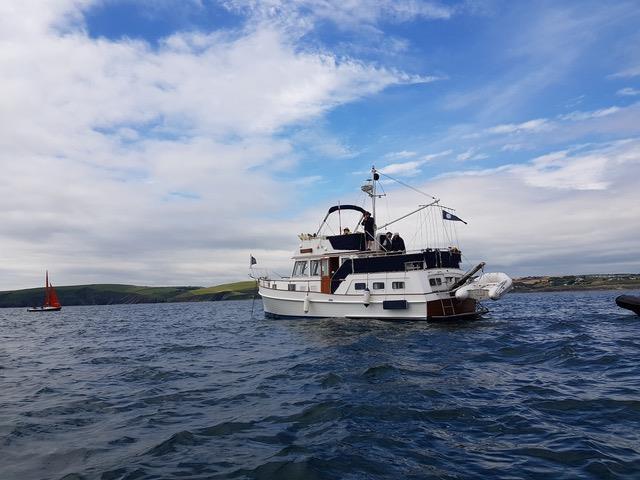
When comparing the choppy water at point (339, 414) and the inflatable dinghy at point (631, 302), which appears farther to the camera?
the inflatable dinghy at point (631, 302)

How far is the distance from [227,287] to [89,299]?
53.5m

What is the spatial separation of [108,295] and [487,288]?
564 ft

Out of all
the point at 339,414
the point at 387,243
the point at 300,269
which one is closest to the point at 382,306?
the point at 387,243

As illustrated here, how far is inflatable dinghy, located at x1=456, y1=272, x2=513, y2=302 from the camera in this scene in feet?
86.0

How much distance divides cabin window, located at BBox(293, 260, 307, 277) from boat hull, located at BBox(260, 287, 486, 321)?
5.48 ft

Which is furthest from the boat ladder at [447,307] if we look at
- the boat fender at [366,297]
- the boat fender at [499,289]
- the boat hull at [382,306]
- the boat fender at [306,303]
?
the boat fender at [306,303]

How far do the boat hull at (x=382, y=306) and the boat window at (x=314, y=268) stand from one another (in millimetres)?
1656

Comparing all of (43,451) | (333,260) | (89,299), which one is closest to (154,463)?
(43,451)

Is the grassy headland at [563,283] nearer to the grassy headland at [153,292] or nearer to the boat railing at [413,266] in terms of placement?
the grassy headland at [153,292]

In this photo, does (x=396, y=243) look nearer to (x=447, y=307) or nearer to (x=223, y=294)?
(x=447, y=307)

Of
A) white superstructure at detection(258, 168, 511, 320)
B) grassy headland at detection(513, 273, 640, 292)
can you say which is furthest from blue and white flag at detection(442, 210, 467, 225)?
grassy headland at detection(513, 273, 640, 292)

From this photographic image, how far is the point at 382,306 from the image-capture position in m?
28.4

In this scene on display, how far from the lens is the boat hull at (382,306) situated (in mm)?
27141

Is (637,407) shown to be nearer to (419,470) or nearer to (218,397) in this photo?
(419,470)
